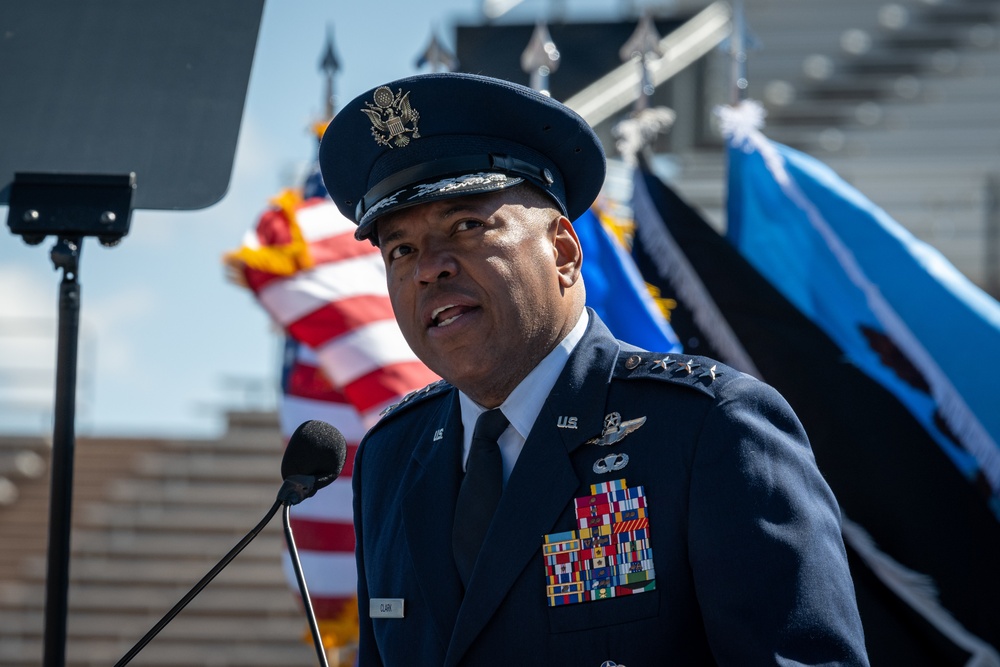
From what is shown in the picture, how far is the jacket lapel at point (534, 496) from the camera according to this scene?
1670mm

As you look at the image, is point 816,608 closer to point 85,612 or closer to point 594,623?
point 594,623

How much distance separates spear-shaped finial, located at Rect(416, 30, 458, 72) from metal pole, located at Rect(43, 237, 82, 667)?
2.81m

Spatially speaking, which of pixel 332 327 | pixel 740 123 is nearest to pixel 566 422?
pixel 332 327

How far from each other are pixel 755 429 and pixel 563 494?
0.25m

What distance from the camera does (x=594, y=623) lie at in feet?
5.34

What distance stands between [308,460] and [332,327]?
2.69 meters

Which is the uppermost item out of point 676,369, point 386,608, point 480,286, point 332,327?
point 332,327

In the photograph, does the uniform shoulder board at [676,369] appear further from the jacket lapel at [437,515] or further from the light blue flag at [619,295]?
the light blue flag at [619,295]

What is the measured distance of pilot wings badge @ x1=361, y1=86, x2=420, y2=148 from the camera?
188 centimetres

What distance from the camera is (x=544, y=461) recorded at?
1729mm

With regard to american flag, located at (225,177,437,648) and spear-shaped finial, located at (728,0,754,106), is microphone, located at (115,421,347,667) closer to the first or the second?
american flag, located at (225,177,437,648)

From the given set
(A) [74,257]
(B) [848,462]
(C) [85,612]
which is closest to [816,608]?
(A) [74,257]

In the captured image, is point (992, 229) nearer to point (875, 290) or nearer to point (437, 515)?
point (875, 290)

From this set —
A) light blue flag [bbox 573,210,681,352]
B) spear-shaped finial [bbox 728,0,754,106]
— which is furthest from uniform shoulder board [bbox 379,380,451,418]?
spear-shaped finial [bbox 728,0,754,106]
